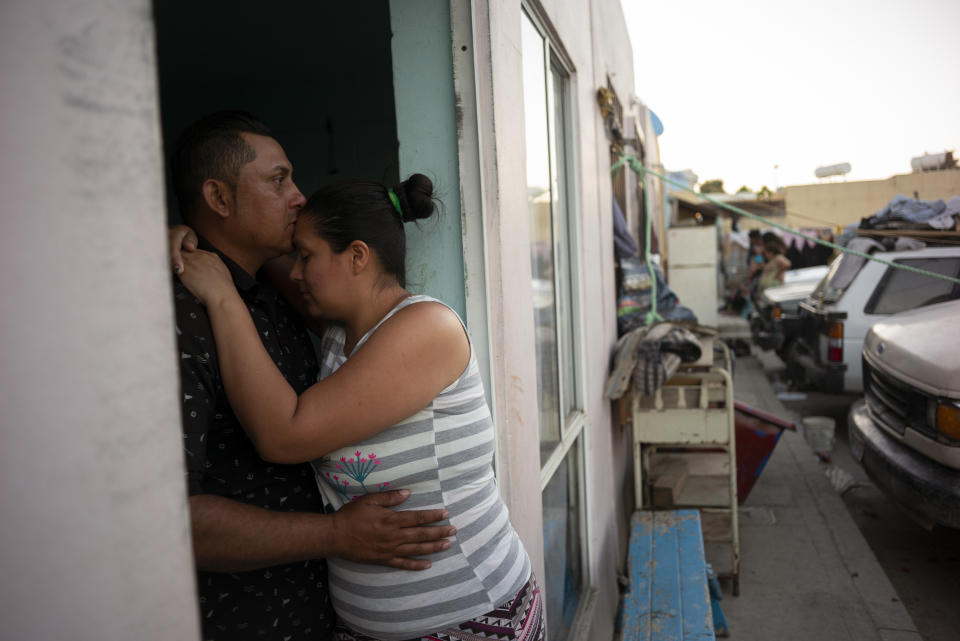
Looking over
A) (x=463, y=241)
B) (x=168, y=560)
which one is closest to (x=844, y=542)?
(x=463, y=241)

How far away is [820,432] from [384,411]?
6.74 metres

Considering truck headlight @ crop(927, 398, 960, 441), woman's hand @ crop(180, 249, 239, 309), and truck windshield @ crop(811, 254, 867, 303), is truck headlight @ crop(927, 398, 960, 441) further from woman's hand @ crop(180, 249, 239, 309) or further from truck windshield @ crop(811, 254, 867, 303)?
woman's hand @ crop(180, 249, 239, 309)

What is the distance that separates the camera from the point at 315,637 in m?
1.56

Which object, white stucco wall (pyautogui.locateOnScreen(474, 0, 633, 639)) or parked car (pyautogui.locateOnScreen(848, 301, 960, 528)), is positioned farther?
parked car (pyautogui.locateOnScreen(848, 301, 960, 528))

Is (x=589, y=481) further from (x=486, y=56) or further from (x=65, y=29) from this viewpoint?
(x=65, y=29)

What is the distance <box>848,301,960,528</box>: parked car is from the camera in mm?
3791

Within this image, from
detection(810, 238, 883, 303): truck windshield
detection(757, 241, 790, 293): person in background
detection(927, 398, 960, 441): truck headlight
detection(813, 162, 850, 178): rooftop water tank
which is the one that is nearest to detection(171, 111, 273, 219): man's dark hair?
detection(927, 398, 960, 441): truck headlight

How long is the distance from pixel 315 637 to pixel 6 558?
116cm

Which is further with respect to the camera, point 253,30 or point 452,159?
point 253,30

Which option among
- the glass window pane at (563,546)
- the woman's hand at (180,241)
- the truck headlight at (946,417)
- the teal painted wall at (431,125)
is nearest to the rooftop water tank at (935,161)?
the truck headlight at (946,417)

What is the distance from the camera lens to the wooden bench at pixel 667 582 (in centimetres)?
317

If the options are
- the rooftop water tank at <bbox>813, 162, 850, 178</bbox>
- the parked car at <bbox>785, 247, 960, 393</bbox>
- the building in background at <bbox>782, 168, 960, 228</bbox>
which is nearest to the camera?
the parked car at <bbox>785, 247, 960, 393</bbox>

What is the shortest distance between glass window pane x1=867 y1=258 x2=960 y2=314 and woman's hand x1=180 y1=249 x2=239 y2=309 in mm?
6850

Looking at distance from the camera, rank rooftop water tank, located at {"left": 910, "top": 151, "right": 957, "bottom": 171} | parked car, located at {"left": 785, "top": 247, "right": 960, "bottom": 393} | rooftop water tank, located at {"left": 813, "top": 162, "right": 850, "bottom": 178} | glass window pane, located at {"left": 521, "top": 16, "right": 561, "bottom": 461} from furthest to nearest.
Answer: rooftop water tank, located at {"left": 813, "top": 162, "right": 850, "bottom": 178}
rooftop water tank, located at {"left": 910, "top": 151, "right": 957, "bottom": 171}
parked car, located at {"left": 785, "top": 247, "right": 960, "bottom": 393}
glass window pane, located at {"left": 521, "top": 16, "right": 561, "bottom": 461}
